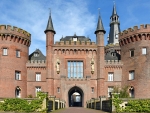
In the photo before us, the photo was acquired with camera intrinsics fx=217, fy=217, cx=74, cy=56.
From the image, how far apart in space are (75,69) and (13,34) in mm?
12644

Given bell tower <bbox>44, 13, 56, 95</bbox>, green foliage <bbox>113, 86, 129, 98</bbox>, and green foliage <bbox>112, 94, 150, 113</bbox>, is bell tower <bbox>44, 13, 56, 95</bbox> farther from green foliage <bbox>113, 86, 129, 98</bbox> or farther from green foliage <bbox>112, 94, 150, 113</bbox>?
green foliage <bbox>112, 94, 150, 113</bbox>

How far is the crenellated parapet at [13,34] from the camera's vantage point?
120 feet

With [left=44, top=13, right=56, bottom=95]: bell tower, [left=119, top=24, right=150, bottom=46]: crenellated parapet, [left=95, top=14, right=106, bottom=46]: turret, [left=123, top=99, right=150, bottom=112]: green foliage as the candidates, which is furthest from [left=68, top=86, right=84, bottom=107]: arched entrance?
[left=123, top=99, right=150, bottom=112]: green foliage

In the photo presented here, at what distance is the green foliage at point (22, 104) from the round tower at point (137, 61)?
19900mm

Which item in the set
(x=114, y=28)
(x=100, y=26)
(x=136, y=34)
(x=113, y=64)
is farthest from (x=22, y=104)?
(x=114, y=28)

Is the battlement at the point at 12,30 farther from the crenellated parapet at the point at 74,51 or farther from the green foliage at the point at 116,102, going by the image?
the green foliage at the point at 116,102

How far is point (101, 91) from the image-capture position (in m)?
38.1

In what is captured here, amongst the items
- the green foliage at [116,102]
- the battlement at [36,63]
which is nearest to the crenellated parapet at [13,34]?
the battlement at [36,63]

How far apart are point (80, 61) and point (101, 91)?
672 cm

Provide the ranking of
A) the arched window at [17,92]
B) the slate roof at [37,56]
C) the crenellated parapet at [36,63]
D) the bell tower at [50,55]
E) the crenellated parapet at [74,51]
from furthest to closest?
the slate roof at [37,56] → the crenellated parapet at [74,51] → the crenellated parapet at [36,63] → the bell tower at [50,55] → the arched window at [17,92]

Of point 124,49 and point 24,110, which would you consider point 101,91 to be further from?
point 24,110

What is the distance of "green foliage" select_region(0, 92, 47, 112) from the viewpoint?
822 inches

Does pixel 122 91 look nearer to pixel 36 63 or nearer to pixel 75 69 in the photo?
pixel 75 69

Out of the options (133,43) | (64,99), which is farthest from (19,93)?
(133,43)
